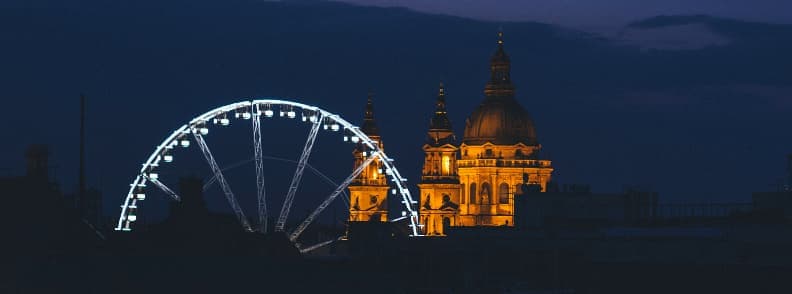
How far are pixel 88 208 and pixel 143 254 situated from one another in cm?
1629

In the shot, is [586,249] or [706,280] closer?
[706,280]

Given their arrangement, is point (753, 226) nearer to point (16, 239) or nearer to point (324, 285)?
point (324, 285)

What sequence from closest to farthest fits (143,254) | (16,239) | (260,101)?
(16,239)
(143,254)
(260,101)

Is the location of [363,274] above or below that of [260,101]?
below

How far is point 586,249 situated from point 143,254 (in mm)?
33967

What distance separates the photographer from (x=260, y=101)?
607ft

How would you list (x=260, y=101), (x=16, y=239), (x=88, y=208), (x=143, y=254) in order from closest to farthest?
(x=16, y=239) < (x=143, y=254) < (x=88, y=208) < (x=260, y=101)

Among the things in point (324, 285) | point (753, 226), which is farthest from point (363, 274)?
point (753, 226)

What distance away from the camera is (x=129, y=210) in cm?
18538

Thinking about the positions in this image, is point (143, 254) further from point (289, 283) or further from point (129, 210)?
point (129, 210)

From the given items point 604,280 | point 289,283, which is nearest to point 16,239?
point 289,283

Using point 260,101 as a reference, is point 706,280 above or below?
below

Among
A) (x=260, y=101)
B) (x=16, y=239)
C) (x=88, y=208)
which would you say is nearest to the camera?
(x=16, y=239)

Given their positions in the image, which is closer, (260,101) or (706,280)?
(706,280)
